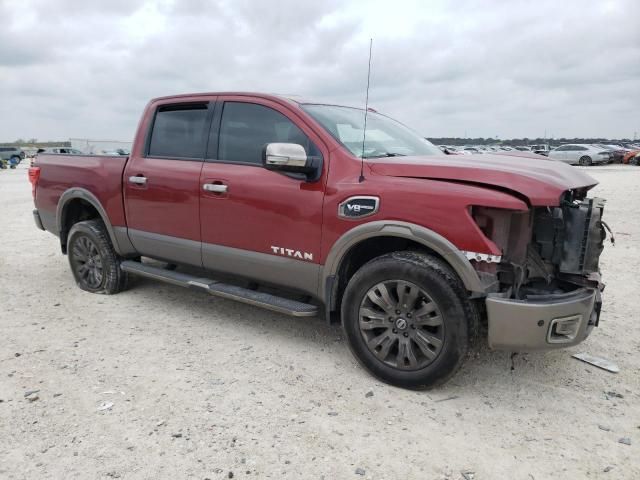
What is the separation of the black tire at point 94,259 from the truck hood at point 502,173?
3.07 metres

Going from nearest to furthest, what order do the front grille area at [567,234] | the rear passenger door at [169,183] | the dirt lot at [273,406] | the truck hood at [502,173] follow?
the dirt lot at [273,406]
the truck hood at [502,173]
the front grille area at [567,234]
the rear passenger door at [169,183]

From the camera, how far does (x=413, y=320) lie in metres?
3.17

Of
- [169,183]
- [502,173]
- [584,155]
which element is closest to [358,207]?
[502,173]

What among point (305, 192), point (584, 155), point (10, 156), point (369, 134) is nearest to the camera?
point (305, 192)

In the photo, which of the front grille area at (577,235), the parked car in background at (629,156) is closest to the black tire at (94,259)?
the front grille area at (577,235)

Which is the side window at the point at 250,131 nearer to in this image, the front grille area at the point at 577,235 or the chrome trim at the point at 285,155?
the chrome trim at the point at 285,155

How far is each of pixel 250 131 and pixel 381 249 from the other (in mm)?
1426

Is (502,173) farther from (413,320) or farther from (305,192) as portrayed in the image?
(305,192)

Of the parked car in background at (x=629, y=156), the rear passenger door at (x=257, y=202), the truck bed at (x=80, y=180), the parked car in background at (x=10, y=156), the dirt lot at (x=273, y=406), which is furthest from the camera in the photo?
the parked car in background at (x=10, y=156)

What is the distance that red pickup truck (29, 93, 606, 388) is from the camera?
2975 mm

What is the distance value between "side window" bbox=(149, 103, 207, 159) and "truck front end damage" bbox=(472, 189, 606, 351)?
2482 mm

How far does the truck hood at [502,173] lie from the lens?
9.36 ft

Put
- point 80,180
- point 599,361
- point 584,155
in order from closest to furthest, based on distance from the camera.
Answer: point 599,361
point 80,180
point 584,155

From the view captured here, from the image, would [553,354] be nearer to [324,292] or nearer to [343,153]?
[324,292]
